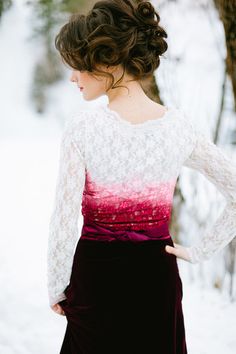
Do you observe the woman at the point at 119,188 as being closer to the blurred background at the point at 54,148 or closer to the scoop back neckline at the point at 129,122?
the scoop back neckline at the point at 129,122

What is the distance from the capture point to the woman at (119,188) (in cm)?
135

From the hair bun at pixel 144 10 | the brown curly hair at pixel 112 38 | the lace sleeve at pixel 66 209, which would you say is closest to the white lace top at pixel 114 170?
the lace sleeve at pixel 66 209

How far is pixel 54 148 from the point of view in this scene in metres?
10.5

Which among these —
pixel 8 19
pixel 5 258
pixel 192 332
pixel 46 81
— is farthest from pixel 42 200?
pixel 8 19

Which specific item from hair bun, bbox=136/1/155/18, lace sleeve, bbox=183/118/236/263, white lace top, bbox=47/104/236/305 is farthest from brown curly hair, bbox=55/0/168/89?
lace sleeve, bbox=183/118/236/263

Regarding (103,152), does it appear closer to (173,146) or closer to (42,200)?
(173,146)

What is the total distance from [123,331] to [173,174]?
474 mm

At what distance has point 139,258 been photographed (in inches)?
56.4

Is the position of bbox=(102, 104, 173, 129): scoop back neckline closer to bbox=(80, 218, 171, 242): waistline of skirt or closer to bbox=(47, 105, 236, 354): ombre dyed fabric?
bbox=(47, 105, 236, 354): ombre dyed fabric

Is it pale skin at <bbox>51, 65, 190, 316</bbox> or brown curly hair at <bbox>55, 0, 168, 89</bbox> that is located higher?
brown curly hair at <bbox>55, 0, 168, 89</bbox>

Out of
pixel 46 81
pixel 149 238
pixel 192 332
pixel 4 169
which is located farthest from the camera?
pixel 46 81

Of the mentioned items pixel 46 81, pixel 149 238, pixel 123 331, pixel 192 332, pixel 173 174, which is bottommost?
pixel 192 332

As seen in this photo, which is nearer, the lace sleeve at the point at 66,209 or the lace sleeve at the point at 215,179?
the lace sleeve at the point at 66,209

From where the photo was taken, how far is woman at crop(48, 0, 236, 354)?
1.35m
